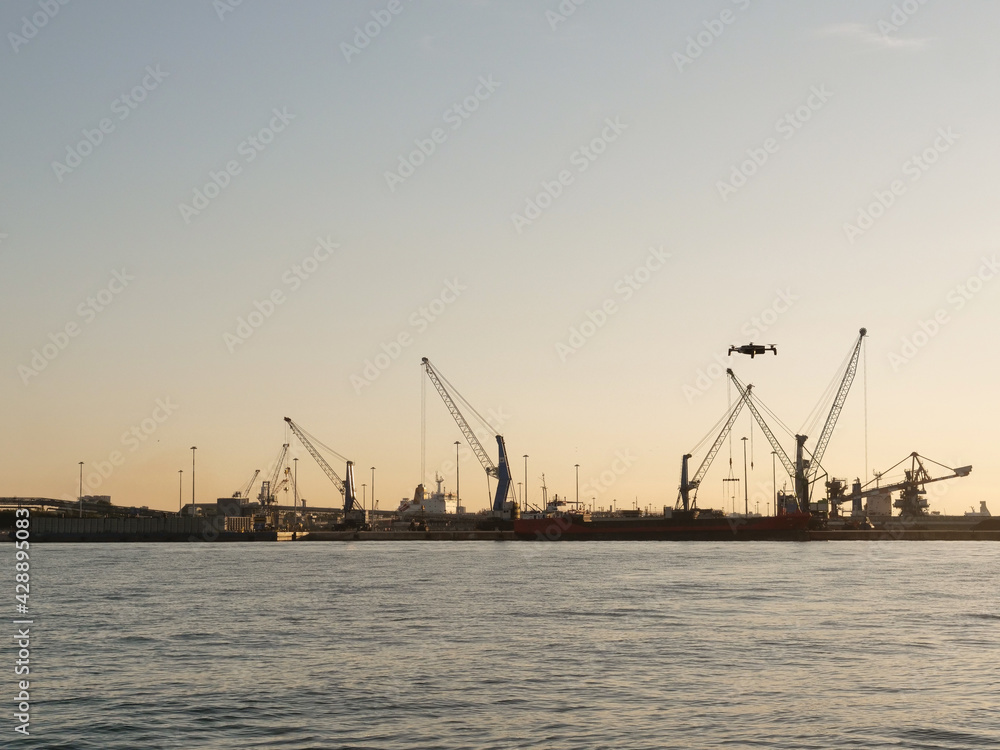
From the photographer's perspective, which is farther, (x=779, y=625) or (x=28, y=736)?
(x=779, y=625)

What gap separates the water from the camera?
93.0ft

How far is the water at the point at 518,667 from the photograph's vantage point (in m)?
28.4

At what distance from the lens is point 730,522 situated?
19912 cm

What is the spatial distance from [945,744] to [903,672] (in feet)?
35.6

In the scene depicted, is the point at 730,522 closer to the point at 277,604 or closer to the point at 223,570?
the point at 223,570

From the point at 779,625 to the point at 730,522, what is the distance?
152765mm

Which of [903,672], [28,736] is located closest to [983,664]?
[903,672]

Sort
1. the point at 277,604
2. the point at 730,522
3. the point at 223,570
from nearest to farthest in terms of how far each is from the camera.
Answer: the point at 277,604 → the point at 223,570 → the point at 730,522

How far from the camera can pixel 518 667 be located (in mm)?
38375

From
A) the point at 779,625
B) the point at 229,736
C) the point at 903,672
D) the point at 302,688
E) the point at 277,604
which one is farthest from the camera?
the point at 277,604

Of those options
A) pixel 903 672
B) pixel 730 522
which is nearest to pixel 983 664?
pixel 903 672

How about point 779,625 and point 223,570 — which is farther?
point 223,570

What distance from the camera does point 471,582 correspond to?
8212 cm

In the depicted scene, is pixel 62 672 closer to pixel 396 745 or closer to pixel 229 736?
pixel 229 736
